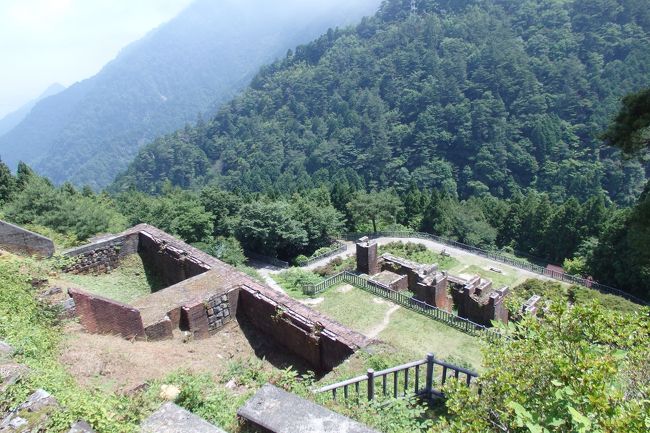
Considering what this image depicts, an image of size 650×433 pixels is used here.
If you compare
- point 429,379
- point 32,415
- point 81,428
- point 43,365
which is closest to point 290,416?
point 81,428

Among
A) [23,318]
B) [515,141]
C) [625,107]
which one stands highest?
[625,107]

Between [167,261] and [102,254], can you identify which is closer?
[167,261]

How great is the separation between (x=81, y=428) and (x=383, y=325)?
13626mm

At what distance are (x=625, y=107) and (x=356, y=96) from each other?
379ft

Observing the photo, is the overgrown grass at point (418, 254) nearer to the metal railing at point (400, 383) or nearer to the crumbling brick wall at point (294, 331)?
the crumbling brick wall at point (294, 331)

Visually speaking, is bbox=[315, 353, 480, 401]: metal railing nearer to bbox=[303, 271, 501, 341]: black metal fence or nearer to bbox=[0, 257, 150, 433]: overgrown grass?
bbox=[0, 257, 150, 433]: overgrown grass

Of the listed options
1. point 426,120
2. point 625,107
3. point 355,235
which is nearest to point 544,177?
point 426,120

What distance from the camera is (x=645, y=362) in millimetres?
4273

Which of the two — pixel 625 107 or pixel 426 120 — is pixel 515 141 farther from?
pixel 625 107

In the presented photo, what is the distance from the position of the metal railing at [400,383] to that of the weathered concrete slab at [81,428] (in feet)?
9.16

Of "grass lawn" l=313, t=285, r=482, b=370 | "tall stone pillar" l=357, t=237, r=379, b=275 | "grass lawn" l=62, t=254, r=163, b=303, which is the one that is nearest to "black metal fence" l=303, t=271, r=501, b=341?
"grass lawn" l=313, t=285, r=482, b=370

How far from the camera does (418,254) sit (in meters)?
31.8

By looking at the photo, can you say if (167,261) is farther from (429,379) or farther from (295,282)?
(295,282)

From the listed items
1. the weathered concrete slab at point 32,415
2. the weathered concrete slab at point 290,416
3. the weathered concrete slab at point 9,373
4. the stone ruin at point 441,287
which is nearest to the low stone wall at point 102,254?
the weathered concrete slab at point 9,373
